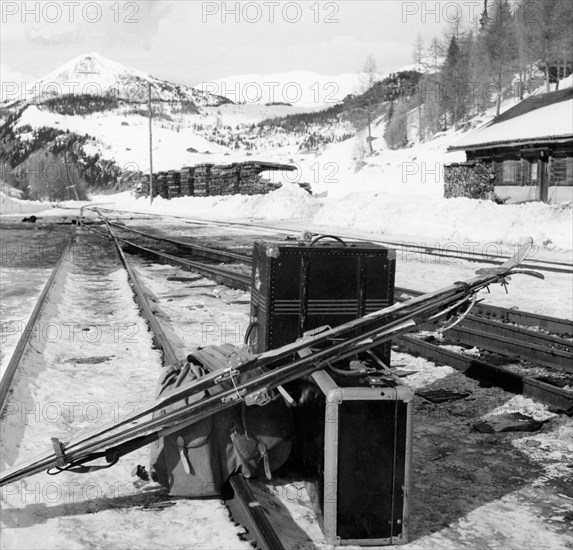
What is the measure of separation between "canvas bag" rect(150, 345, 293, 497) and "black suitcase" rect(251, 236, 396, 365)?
61 centimetres

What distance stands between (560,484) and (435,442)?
985mm

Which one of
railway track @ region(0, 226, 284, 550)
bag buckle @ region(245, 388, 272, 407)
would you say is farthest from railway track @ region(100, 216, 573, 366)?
bag buckle @ region(245, 388, 272, 407)

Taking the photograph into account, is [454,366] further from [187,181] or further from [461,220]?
[187,181]

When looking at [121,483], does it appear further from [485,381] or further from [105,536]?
[485,381]

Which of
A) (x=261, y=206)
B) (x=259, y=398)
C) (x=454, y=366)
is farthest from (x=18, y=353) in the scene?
(x=261, y=206)

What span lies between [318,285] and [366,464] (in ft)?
4.55

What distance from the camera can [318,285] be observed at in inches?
184

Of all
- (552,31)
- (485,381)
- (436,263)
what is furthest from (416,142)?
(485,381)

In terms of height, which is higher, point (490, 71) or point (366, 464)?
point (490, 71)

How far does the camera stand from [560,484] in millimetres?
4344

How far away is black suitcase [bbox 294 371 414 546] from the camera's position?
12.0ft

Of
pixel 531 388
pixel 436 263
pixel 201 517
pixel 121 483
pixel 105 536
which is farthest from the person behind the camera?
pixel 436 263

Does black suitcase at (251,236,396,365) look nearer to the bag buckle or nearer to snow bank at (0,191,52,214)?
the bag buckle

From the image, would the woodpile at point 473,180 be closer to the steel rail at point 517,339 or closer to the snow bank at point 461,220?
the snow bank at point 461,220
